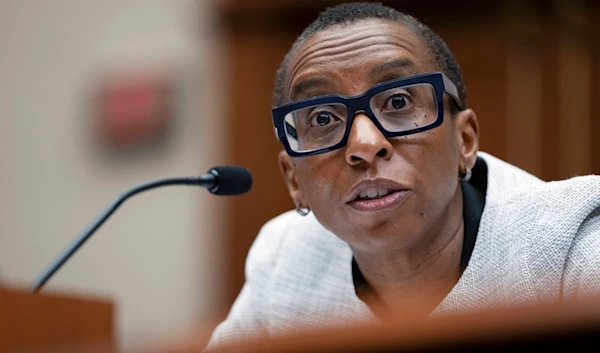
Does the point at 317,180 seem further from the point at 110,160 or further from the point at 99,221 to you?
the point at 110,160

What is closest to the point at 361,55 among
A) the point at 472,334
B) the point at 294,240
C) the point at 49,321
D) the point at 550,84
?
the point at 294,240

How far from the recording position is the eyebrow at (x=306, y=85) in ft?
5.62

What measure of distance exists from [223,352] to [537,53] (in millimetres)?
2927

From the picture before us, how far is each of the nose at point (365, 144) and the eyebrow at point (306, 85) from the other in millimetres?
111

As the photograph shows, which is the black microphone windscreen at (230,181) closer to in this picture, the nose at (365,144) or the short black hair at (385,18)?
the short black hair at (385,18)

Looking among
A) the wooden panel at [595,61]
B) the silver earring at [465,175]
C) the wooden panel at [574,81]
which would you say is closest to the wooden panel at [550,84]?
the wooden panel at [574,81]

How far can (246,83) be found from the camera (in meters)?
4.12

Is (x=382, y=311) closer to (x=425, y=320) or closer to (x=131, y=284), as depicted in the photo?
(x=425, y=320)

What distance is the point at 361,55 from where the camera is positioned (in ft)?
5.50

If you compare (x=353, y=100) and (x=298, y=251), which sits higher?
(x=353, y=100)

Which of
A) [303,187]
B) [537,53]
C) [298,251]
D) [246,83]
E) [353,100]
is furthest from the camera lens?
[246,83]

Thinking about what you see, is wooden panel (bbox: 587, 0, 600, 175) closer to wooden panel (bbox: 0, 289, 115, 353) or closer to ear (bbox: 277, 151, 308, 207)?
ear (bbox: 277, 151, 308, 207)

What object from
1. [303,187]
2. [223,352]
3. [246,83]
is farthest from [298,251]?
[246,83]

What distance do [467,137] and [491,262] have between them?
Answer: 0.24m
